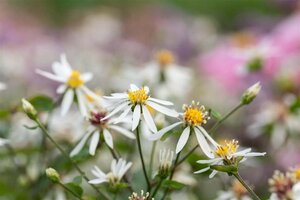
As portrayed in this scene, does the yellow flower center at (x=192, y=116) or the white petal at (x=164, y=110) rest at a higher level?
the white petal at (x=164, y=110)

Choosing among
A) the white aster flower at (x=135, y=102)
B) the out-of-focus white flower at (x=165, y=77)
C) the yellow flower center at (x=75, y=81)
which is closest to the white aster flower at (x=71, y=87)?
the yellow flower center at (x=75, y=81)

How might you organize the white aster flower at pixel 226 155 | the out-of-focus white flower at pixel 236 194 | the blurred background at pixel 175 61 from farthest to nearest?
the blurred background at pixel 175 61, the out-of-focus white flower at pixel 236 194, the white aster flower at pixel 226 155

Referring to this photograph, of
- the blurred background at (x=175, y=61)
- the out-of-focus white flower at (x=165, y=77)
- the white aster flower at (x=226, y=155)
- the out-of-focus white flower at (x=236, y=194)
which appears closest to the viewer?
the white aster flower at (x=226, y=155)

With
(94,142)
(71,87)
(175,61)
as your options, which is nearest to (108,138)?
(94,142)

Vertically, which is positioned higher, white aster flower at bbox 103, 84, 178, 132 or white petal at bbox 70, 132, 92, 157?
white petal at bbox 70, 132, 92, 157

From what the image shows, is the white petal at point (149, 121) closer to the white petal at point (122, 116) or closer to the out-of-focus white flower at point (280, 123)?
the white petal at point (122, 116)

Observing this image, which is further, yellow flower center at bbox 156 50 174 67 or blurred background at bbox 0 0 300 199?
yellow flower center at bbox 156 50 174 67

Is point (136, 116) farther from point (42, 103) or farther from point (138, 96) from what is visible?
point (42, 103)

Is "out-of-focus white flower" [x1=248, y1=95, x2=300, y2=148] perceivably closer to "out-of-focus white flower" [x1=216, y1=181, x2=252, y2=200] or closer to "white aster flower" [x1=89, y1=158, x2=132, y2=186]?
"out-of-focus white flower" [x1=216, y1=181, x2=252, y2=200]

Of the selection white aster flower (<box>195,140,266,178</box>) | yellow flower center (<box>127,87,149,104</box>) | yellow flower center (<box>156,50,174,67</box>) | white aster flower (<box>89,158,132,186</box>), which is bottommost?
white aster flower (<box>195,140,266,178</box>)

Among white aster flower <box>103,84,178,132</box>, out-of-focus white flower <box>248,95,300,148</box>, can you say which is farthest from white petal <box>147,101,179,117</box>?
out-of-focus white flower <box>248,95,300,148</box>
